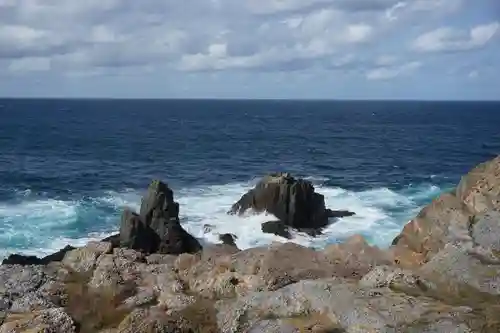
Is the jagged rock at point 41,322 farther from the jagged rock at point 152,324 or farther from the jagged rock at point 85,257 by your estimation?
the jagged rock at point 85,257

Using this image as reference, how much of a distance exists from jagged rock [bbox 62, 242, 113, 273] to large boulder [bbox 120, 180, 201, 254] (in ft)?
62.0

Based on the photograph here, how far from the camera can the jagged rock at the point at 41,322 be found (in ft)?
41.9

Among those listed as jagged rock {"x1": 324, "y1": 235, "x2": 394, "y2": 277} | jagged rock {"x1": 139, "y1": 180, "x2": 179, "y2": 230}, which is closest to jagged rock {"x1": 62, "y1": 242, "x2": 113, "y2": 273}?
jagged rock {"x1": 324, "y1": 235, "x2": 394, "y2": 277}

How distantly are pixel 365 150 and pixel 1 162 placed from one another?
7270cm

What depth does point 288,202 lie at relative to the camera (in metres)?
50.9

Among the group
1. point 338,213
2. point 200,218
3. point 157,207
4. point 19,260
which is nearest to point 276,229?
point 200,218

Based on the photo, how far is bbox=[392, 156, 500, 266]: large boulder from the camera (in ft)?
57.6

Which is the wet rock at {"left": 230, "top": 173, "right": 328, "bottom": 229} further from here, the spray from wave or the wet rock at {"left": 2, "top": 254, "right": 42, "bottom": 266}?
the wet rock at {"left": 2, "top": 254, "right": 42, "bottom": 266}

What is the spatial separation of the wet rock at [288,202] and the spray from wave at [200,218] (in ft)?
4.20

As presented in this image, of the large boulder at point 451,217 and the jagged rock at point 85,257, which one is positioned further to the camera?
the large boulder at point 451,217

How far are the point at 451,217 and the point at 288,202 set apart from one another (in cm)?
3262

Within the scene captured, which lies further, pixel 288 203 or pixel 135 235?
pixel 288 203

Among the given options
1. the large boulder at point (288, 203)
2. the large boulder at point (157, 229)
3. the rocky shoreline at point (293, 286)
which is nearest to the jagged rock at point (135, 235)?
the large boulder at point (157, 229)

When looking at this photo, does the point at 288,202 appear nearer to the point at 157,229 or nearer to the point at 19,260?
the point at 157,229
